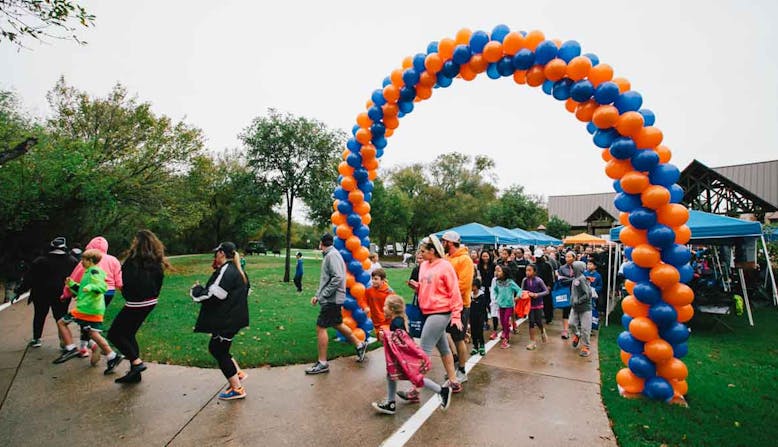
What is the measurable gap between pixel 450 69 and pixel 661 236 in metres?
3.79

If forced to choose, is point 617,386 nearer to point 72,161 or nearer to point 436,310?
point 436,310

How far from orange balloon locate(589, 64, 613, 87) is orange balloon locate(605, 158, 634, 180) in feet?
3.24

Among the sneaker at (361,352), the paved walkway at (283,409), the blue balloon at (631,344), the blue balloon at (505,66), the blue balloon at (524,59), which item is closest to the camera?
the paved walkway at (283,409)

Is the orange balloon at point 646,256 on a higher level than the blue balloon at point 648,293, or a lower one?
higher

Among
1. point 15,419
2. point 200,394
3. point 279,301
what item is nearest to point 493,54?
point 200,394

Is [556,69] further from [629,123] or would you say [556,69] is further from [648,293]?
[648,293]

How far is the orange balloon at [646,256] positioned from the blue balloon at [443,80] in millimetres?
3780

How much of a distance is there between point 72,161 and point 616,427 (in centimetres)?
1729

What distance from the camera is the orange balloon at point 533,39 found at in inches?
200

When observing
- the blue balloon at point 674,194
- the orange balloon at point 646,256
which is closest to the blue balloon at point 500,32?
the blue balloon at point 674,194

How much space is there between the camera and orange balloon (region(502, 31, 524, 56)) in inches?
204

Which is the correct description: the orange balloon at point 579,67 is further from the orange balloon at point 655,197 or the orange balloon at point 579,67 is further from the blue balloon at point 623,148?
the orange balloon at point 655,197

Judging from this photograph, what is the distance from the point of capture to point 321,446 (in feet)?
10.6

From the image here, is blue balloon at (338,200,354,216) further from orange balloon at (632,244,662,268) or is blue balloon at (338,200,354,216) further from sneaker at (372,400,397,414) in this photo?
orange balloon at (632,244,662,268)
